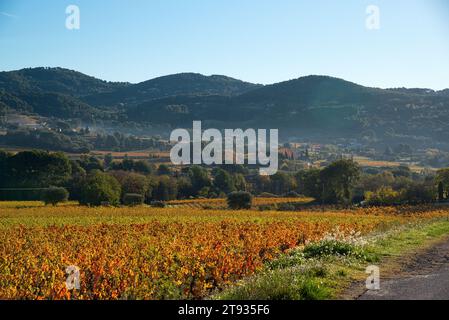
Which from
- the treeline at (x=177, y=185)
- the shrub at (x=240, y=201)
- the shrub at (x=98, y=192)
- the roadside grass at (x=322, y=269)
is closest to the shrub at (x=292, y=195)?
the treeline at (x=177, y=185)

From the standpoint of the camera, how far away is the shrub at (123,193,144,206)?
71875 mm

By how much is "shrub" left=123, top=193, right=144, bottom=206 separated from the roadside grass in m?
52.9

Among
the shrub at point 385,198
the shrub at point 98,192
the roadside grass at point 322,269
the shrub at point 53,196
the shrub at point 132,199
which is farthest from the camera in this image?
the shrub at point 385,198

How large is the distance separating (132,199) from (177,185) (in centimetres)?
2045

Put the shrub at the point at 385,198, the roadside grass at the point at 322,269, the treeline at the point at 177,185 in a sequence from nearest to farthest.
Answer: the roadside grass at the point at 322,269
the treeline at the point at 177,185
the shrub at the point at 385,198

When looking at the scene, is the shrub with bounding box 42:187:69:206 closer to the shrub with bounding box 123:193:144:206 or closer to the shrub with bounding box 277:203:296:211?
the shrub with bounding box 123:193:144:206

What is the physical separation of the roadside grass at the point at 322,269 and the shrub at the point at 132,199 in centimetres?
5292

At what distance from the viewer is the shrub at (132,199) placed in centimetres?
7188

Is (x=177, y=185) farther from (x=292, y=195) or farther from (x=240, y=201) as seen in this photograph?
(x=240, y=201)

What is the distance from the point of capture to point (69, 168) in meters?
92.0

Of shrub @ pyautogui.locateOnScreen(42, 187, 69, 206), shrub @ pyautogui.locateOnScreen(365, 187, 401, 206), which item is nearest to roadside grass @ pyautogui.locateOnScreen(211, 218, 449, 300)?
shrub @ pyautogui.locateOnScreen(365, 187, 401, 206)

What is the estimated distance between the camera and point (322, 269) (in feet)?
41.4

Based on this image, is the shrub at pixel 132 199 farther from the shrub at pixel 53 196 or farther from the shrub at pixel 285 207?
the shrub at pixel 285 207

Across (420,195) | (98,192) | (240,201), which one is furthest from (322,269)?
(420,195)
